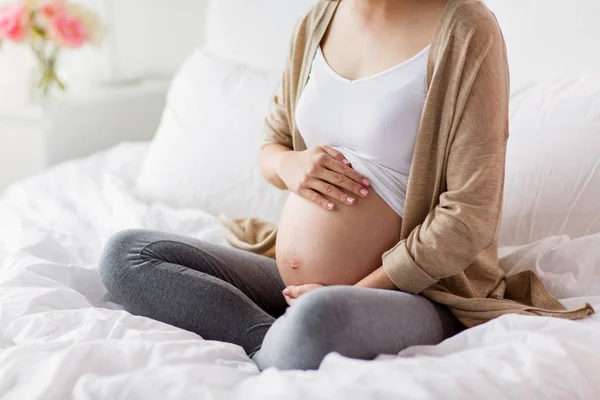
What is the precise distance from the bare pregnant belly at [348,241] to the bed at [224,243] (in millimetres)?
189

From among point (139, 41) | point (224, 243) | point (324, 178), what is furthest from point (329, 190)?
point (139, 41)

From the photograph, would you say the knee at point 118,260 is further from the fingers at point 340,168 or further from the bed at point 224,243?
the fingers at point 340,168

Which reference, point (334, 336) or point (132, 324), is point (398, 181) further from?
point (132, 324)

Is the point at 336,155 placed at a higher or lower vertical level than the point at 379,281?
higher

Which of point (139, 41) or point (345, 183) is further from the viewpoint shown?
point (139, 41)

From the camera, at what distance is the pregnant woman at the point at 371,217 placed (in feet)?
3.55

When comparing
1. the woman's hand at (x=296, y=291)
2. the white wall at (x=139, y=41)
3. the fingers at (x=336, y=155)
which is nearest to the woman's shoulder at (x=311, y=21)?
the fingers at (x=336, y=155)

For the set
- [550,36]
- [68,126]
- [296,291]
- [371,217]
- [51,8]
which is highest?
[550,36]

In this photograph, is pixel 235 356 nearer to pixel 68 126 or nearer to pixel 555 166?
pixel 555 166

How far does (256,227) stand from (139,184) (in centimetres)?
49

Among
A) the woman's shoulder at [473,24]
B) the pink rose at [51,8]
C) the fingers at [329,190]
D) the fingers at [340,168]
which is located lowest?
the fingers at [329,190]

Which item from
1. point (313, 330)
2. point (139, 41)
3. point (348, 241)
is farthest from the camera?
point (139, 41)

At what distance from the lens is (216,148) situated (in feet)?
6.07

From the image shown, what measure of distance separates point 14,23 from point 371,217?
1394 millimetres
